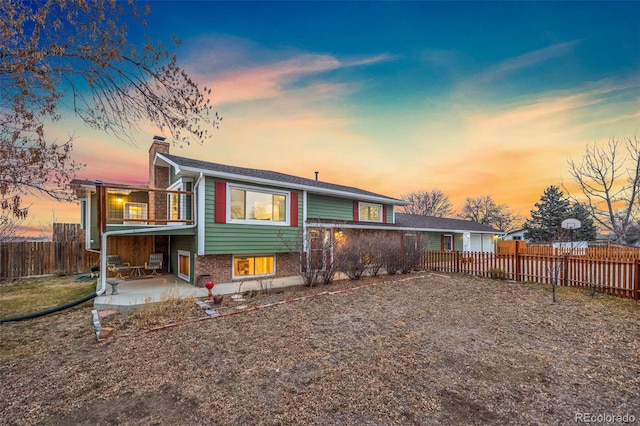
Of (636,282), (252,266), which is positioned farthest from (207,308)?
(636,282)

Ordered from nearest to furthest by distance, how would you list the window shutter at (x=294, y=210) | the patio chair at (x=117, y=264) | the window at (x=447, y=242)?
the patio chair at (x=117, y=264), the window shutter at (x=294, y=210), the window at (x=447, y=242)

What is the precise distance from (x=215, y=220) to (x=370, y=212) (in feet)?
31.1

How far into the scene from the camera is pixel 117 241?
11.9m

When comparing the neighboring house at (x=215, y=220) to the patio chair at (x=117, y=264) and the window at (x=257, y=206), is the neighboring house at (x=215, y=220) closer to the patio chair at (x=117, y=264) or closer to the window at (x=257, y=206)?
the window at (x=257, y=206)

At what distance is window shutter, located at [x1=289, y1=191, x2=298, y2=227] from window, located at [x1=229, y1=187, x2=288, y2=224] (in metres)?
0.26

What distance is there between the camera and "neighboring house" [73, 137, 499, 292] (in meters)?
9.24

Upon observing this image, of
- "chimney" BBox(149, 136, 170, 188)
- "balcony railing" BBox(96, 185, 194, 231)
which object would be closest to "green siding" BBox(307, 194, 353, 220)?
"balcony railing" BBox(96, 185, 194, 231)

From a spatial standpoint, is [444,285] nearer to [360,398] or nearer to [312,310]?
[312,310]

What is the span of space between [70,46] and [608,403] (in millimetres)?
7793

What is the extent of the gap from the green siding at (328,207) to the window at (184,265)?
5276mm

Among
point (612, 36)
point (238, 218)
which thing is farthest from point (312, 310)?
point (612, 36)

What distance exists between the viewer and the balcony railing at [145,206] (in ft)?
28.2

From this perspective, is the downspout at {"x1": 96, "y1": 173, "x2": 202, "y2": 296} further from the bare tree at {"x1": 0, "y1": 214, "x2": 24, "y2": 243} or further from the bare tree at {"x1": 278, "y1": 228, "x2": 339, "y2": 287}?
the bare tree at {"x1": 0, "y1": 214, "x2": 24, "y2": 243}

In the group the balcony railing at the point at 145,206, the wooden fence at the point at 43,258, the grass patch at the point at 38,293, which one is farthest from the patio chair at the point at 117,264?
the wooden fence at the point at 43,258
